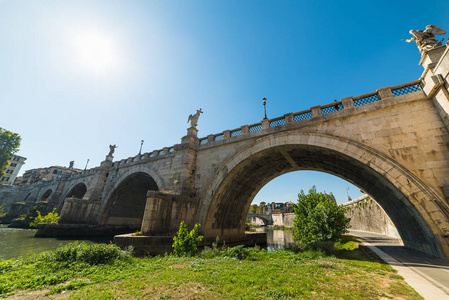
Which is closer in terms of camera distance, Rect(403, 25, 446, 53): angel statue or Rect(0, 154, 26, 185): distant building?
Rect(403, 25, 446, 53): angel statue

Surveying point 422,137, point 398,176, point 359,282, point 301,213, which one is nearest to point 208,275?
point 359,282

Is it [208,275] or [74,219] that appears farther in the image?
[74,219]

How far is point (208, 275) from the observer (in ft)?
18.4

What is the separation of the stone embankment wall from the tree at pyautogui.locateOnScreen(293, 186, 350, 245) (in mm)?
15406

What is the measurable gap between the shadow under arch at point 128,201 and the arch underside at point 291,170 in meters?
11.8

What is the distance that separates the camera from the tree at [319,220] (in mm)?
9930

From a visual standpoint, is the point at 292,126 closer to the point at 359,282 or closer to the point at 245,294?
the point at 359,282

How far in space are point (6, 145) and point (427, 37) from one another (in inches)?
2470

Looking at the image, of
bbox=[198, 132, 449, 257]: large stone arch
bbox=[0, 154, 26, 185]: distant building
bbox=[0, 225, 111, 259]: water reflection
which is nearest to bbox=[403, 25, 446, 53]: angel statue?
bbox=[198, 132, 449, 257]: large stone arch

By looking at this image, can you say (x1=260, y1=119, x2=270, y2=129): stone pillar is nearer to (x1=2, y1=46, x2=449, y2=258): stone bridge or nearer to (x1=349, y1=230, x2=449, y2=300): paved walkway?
(x1=2, y1=46, x2=449, y2=258): stone bridge

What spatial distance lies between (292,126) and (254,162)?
13.2 feet

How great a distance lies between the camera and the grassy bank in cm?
418

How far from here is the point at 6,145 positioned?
3744 centimetres

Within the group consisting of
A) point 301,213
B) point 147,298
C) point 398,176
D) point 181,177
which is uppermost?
point 181,177
